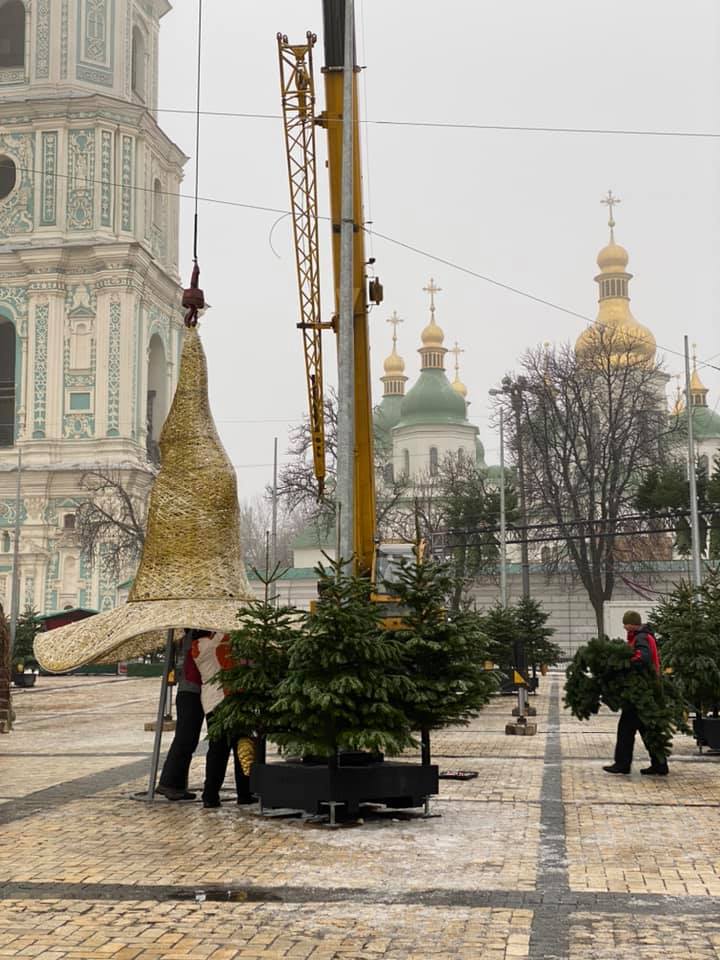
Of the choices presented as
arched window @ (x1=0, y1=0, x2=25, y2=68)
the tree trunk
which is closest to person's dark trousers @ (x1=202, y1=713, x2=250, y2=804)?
the tree trunk

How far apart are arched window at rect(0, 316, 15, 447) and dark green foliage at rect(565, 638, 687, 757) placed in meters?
48.9

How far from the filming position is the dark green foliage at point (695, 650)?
631 inches

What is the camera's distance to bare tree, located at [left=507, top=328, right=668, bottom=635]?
153 ft

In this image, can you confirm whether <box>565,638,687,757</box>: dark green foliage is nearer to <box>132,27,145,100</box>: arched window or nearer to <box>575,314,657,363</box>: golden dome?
<box>575,314,657,363</box>: golden dome

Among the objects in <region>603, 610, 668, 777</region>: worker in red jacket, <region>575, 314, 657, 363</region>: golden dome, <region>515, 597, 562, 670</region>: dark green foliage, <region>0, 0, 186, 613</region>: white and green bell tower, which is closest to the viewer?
<region>603, 610, 668, 777</region>: worker in red jacket

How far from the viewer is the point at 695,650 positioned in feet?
53.3

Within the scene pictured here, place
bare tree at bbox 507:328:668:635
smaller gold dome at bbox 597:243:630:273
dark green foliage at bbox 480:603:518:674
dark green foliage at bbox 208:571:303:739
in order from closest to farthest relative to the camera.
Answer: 1. dark green foliage at bbox 208:571:303:739
2. dark green foliage at bbox 480:603:518:674
3. bare tree at bbox 507:328:668:635
4. smaller gold dome at bbox 597:243:630:273

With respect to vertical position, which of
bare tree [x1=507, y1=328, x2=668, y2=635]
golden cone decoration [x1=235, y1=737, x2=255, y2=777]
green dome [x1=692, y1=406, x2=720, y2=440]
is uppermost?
green dome [x1=692, y1=406, x2=720, y2=440]

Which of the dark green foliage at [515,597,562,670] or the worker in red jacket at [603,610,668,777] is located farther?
the dark green foliage at [515,597,562,670]

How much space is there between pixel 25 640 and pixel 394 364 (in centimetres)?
7191

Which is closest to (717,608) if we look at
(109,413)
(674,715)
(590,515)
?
(674,715)

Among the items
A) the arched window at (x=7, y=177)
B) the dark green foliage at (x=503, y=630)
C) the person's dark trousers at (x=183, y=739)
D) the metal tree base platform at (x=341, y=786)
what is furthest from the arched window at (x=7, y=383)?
the metal tree base platform at (x=341, y=786)

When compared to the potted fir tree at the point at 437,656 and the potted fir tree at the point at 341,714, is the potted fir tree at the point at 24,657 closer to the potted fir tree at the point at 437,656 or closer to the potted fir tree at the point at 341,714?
the potted fir tree at the point at 437,656

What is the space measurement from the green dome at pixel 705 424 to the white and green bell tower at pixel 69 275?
86.3ft
